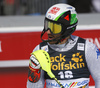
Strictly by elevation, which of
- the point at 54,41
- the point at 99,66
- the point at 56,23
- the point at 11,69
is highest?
the point at 56,23

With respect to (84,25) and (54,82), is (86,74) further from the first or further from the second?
(84,25)

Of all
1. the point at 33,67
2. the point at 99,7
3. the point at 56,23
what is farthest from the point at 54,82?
the point at 99,7

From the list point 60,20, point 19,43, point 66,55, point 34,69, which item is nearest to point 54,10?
point 60,20

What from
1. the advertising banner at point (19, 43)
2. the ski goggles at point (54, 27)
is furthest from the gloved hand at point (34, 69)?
the advertising banner at point (19, 43)

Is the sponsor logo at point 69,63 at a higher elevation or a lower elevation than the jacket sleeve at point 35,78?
higher

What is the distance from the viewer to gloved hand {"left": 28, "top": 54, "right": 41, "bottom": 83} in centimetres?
223

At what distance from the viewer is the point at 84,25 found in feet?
11.7

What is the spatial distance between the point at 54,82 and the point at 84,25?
135 cm

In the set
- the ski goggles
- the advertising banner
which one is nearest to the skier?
the ski goggles

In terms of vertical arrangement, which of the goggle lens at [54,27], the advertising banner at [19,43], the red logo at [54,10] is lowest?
the advertising banner at [19,43]

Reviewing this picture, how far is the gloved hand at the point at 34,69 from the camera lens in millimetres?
2229

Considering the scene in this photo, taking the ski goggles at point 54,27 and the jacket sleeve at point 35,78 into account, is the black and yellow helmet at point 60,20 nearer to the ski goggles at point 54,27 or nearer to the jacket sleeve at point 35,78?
the ski goggles at point 54,27

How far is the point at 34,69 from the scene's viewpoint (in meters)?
2.27

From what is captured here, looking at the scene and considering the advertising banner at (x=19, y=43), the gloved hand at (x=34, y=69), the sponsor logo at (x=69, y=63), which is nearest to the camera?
the gloved hand at (x=34, y=69)
